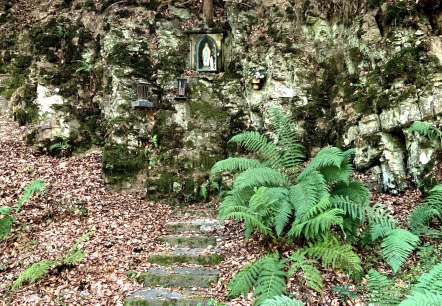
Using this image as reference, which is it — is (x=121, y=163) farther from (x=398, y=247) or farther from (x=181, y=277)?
(x=398, y=247)

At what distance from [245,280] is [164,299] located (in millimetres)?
1068

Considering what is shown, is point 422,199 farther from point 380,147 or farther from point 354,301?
point 354,301

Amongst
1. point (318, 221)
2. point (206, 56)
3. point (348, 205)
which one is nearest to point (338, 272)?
point (318, 221)

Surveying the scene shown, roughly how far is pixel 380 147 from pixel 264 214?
3.04 meters

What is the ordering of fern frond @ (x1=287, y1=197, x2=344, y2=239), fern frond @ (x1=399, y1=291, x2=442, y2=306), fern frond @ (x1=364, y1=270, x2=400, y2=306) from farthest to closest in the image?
fern frond @ (x1=287, y1=197, x2=344, y2=239)
fern frond @ (x1=364, y1=270, x2=400, y2=306)
fern frond @ (x1=399, y1=291, x2=442, y2=306)

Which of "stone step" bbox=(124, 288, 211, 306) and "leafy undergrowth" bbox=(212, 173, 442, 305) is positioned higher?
"leafy undergrowth" bbox=(212, 173, 442, 305)

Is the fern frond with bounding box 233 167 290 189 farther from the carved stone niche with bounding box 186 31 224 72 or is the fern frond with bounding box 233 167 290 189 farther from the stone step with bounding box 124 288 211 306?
the carved stone niche with bounding box 186 31 224 72

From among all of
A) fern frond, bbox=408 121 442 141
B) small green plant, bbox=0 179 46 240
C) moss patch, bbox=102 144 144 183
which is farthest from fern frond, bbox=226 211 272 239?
moss patch, bbox=102 144 144 183

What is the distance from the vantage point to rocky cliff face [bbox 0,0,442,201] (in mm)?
6203

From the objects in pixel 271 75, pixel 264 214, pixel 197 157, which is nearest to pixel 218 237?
pixel 264 214

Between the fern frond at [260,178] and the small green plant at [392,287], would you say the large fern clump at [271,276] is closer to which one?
the small green plant at [392,287]

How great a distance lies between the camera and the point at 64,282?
4.67 meters

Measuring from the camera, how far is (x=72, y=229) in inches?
231

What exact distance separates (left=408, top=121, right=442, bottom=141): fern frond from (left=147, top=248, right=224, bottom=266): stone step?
3.65 m
